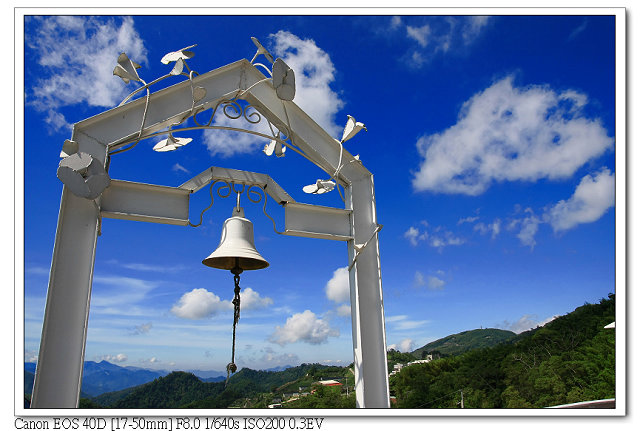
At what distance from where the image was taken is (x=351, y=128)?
327 centimetres

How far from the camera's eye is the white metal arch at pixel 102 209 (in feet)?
7.71

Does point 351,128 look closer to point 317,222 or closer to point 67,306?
point 317,222

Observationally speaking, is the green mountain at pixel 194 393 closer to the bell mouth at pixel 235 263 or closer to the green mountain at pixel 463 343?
the bell mouth at pixel 235 263

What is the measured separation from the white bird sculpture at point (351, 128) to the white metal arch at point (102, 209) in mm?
87

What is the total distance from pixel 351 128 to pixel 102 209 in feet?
5.28

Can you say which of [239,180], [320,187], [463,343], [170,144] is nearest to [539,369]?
[463,343]

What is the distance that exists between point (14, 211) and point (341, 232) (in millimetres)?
1875

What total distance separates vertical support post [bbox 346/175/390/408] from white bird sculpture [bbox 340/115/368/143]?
31cm

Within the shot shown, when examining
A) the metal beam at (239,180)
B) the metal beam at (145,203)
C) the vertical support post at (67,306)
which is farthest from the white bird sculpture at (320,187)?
the vertical support post at (67,306)

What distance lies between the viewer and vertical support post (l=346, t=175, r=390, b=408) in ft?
9.91

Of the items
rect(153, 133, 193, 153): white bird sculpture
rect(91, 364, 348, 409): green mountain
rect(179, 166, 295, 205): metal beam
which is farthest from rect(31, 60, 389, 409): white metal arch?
rect(91, 364, 348, 409): green mountain

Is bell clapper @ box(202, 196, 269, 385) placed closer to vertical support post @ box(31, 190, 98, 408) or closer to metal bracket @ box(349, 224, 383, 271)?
metal bracket @ box(349, 224, 383, 271)
